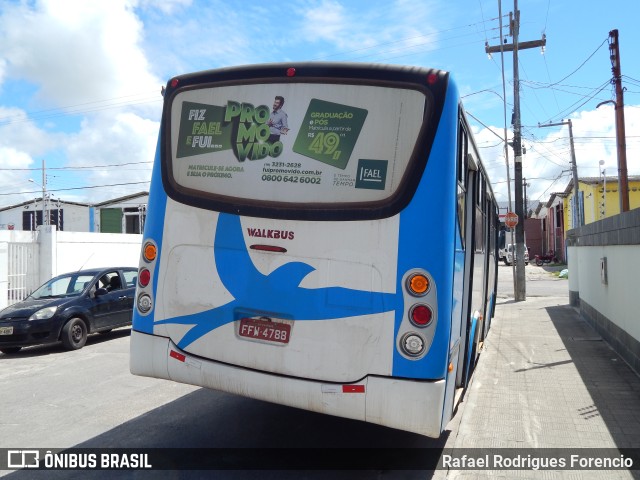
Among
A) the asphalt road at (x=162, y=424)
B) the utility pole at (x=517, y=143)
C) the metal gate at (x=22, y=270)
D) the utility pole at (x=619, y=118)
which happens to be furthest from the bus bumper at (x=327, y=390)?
the utility pole at (x=619, y=118)

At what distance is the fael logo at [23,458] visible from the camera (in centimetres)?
473

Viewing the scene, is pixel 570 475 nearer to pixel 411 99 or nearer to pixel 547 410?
pixel 547 410

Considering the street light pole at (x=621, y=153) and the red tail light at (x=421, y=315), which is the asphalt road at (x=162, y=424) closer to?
the red tail light at (x=421, y=315)

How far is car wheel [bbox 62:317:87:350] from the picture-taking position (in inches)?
414

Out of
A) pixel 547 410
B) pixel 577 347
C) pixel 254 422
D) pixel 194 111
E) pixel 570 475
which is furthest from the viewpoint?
pixel 577 347

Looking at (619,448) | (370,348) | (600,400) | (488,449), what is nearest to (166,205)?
(370,348)

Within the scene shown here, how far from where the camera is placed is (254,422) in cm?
588

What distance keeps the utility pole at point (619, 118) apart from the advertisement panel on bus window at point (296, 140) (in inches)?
735

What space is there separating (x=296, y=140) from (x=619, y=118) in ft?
62.0

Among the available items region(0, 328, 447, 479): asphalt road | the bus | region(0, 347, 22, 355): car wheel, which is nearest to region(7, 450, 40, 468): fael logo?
region(0, 328, 447, 479): asphalt road

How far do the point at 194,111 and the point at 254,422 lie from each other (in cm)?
312

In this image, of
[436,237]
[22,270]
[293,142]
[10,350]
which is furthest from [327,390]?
[22,270]

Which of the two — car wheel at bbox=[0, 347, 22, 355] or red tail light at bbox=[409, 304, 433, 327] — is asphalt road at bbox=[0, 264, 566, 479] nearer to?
red tail light at bbox=[409, 304, 433, 327]

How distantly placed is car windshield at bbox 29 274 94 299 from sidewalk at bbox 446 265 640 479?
789cm
